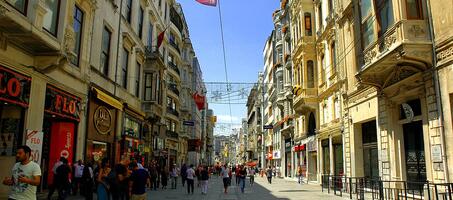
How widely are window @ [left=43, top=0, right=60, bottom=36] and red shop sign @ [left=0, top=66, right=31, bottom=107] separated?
1859 mm

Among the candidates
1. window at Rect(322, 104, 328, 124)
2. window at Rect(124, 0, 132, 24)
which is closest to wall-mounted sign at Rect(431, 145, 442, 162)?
window at Rect(322, 104, 328, 124)

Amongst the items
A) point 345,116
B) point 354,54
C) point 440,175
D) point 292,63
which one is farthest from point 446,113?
point 292,63

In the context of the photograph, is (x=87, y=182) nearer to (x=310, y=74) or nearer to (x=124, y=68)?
(x=124, y=68)

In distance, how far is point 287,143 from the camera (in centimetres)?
4478

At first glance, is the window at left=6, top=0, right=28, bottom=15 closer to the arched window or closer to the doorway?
Result: the doorway

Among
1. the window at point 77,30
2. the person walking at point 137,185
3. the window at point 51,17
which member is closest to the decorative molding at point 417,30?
the person walking at point 137,185

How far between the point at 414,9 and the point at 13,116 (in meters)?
14.2

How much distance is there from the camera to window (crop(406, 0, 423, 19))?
13414 mm

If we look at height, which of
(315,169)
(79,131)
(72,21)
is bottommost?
(315,169)

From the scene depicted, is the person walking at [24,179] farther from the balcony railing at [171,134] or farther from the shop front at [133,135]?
the balcony railing at [171,134]

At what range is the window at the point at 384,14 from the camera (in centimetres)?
1463

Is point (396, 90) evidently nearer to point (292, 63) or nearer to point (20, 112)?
point (20, 112)

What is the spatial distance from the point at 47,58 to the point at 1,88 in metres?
2.19

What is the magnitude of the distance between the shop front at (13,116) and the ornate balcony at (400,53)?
12307mm
